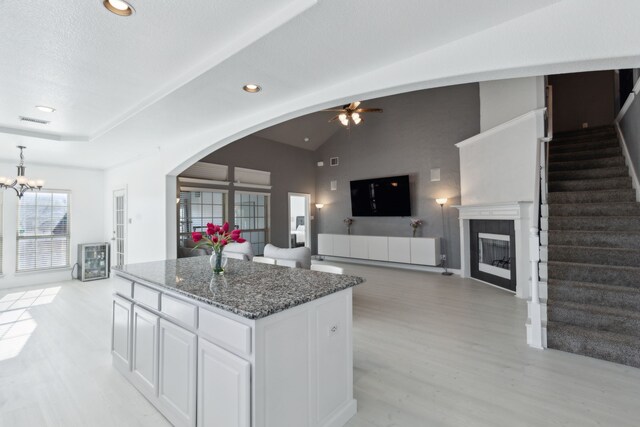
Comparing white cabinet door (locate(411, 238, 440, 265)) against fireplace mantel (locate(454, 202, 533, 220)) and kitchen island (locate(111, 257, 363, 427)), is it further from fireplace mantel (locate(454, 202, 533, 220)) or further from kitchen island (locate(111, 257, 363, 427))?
kitchen island (locate(111, 257, 363, 427))

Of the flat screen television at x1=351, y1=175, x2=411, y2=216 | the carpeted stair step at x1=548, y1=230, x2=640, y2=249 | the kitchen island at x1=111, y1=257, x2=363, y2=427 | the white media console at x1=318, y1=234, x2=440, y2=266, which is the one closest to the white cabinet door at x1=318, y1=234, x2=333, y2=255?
the white media console at x1=318, y1=234, x2=440, y2=266

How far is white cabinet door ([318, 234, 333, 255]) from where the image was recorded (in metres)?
8.74

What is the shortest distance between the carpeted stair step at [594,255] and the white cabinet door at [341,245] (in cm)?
513

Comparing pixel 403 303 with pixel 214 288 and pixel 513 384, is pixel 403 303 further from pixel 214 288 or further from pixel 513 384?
pixel 214 288

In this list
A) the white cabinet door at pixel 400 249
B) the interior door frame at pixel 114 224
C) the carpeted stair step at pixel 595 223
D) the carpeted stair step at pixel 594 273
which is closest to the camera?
the carpeted stair step at pixel 594 273

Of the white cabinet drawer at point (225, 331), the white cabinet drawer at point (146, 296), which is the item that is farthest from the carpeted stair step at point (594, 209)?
the white cabinet drawer at point (146, 296)

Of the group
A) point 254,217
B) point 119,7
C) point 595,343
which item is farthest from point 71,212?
point 595,343

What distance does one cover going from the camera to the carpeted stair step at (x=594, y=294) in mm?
2930

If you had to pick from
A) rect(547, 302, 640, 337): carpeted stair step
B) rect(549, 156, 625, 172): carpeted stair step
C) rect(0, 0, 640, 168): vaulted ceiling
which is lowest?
rect(547, 302, 640, 337): carpeted stair step

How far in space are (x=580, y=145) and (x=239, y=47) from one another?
6.11 metres

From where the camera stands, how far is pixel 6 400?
2.27m

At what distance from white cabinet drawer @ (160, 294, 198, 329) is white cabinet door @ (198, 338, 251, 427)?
149 millimetres

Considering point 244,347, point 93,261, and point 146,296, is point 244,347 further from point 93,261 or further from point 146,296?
point 93,261

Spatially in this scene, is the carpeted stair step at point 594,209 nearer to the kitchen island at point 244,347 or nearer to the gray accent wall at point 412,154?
the gray accent wall at point 412,154
